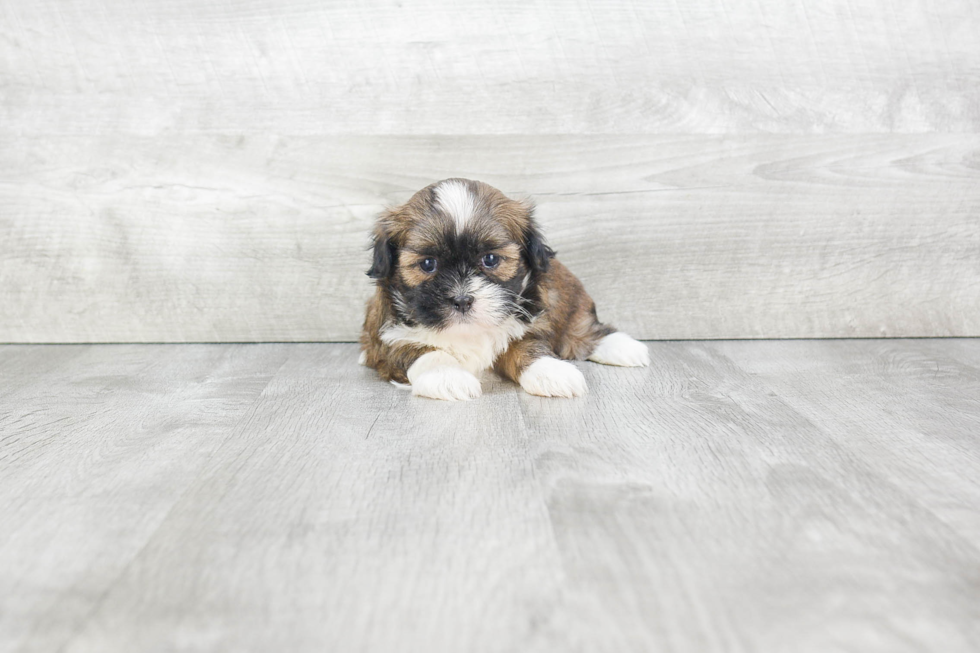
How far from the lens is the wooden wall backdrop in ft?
8.62

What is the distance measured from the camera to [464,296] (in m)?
1.99

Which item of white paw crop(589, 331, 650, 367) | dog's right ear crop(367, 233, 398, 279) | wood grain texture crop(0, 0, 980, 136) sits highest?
wood grain texture crop(0, 0, 980, 136)

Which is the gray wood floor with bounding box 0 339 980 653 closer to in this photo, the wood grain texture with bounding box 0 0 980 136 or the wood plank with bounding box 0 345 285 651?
the wood plank with bounding box 0 345 285 651

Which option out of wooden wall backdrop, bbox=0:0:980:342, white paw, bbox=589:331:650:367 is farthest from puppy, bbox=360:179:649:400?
wooden wall backdrop, bbox=0:0:980:342

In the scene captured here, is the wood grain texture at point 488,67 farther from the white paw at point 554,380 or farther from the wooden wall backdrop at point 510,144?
the white paw at point 554,380

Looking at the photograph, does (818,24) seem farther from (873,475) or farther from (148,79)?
(148,79)

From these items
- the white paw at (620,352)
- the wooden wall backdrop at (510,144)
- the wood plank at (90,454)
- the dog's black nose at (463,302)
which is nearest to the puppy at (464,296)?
the dog's black nose at (463,302)

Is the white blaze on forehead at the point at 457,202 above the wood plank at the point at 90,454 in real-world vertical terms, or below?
above

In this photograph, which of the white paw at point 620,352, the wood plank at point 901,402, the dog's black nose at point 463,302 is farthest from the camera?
the white paw at point 620,352

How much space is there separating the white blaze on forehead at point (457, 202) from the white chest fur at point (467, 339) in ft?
0.97

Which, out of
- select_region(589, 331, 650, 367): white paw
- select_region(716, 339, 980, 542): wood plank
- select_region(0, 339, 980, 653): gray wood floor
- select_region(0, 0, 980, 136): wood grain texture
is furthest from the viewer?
select_region(0, 0, 980, 136): wood grain texture

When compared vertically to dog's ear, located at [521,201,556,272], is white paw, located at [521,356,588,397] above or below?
below

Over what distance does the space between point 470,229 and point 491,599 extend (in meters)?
1.16

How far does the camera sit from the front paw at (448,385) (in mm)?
2035
